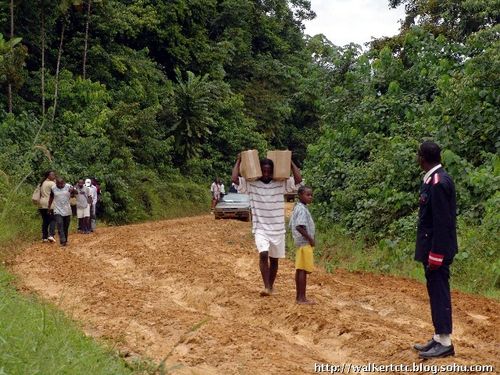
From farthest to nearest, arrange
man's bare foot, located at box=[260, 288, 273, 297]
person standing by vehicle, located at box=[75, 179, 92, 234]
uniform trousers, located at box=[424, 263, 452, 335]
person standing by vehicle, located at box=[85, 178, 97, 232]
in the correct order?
person standing by vehicle, located at box=[85, 178, 97, 232], person standing by vehicle, located at box=[75, 179, 92, 234], man's bare foot, located at box=[260, 288, 273, 297], uniform trousers, located at box=[424, 263, 452, 335]

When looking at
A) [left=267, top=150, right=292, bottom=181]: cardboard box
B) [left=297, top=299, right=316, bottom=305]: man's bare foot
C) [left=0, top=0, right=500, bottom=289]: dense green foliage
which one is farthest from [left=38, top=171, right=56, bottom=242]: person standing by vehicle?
[left=297, top=299, right=316, bottom=305]: man's bare foot

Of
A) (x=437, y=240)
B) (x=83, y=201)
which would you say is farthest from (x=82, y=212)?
(x=437, y=240)

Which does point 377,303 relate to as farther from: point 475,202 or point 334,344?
point 475,202

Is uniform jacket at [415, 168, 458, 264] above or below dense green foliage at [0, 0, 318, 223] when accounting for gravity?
below

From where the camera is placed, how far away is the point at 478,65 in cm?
1465

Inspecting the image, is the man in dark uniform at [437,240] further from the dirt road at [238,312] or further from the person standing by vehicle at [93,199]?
the person standing by vehicle at [93,199]

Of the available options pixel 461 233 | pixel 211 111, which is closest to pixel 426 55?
pixel 461 233

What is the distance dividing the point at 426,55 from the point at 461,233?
7243 millimetres

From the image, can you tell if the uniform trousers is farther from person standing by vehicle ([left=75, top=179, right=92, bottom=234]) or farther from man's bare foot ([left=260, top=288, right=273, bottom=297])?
person standing by vehicle ([left=75, top=179, right=92, bottom=234])

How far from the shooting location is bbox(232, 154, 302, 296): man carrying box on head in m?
9.49

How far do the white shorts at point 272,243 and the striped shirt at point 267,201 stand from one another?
53mm

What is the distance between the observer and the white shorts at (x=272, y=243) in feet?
31.0

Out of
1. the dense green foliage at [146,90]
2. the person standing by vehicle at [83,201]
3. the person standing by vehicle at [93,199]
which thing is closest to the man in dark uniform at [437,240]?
the dense green foliage at [146,90]

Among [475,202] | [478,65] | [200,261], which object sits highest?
[478,65]
